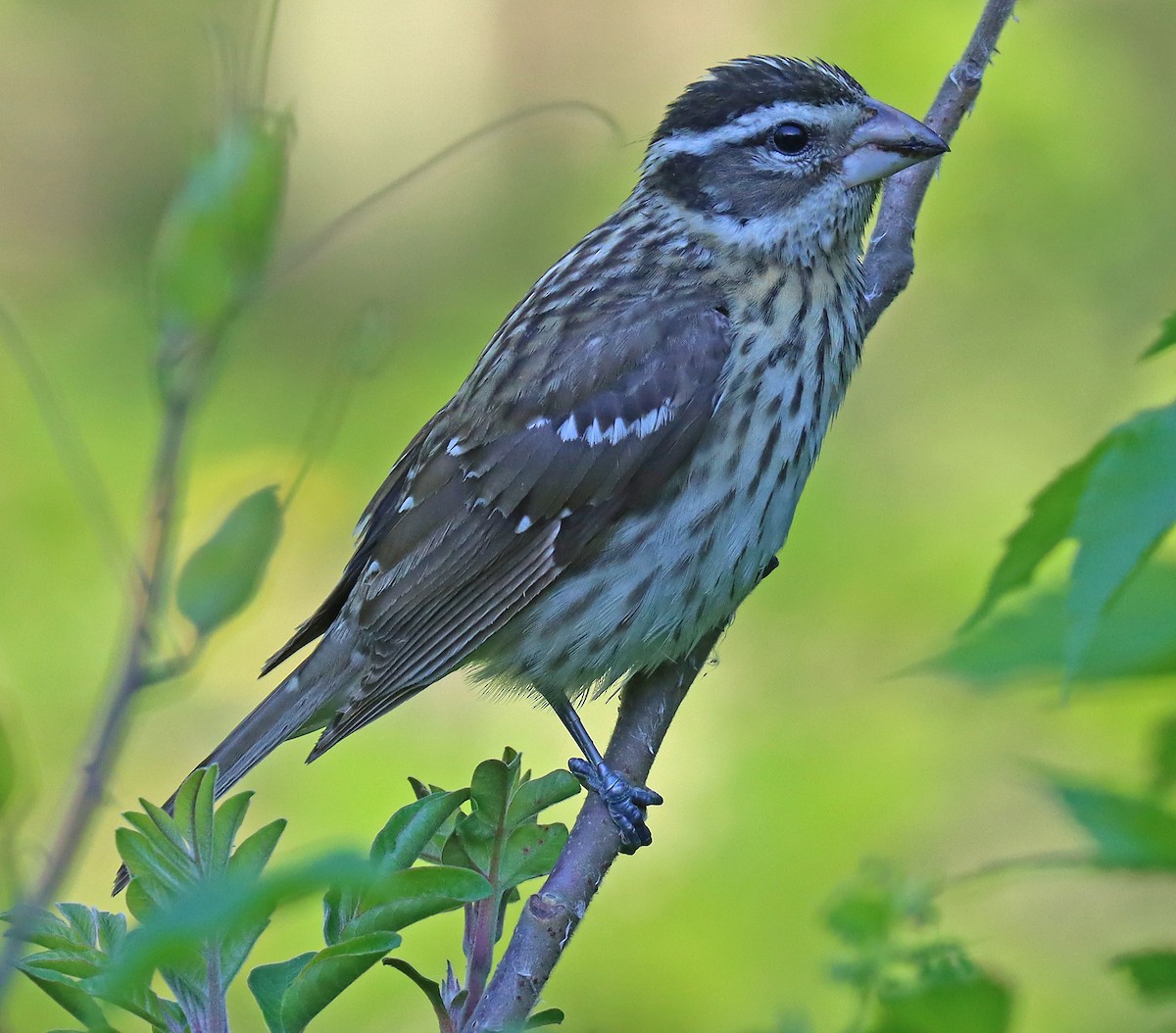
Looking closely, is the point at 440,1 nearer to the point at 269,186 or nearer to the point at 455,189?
the point at 455,189

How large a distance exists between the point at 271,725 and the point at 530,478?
789 millimetres

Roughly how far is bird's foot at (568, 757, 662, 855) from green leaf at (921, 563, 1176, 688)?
A: 0.55 meters

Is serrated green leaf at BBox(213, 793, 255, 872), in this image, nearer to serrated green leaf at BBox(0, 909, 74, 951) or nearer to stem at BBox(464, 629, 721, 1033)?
serrated green leaf at BBox(0, 909, 74, 951)

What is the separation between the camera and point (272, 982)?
60.4 inches

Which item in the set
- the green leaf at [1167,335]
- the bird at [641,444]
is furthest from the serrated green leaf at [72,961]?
the bird at [641,444]

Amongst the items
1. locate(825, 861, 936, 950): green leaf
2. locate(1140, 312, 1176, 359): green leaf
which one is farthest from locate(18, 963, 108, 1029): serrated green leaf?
locate(1140, 312, 1176, 359): green leaf

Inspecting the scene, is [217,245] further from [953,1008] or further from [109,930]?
[953,1008]

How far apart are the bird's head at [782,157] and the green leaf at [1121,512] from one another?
1683mm

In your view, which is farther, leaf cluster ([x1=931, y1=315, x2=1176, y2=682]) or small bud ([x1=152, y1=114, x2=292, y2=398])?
leaf cluster ([x1=931, y1=315, x2=1176, y2=682])

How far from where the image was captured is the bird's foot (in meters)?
2.55

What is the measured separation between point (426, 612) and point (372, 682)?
209mm

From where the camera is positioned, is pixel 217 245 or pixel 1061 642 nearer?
pixel 217 245

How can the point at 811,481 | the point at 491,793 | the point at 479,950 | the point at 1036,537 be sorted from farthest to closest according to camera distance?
the point at 811,481 < the point at 1036,537 < the point at 491,793 < the point at 479,950

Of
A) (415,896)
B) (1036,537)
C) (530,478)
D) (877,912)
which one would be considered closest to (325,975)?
(415,896)
